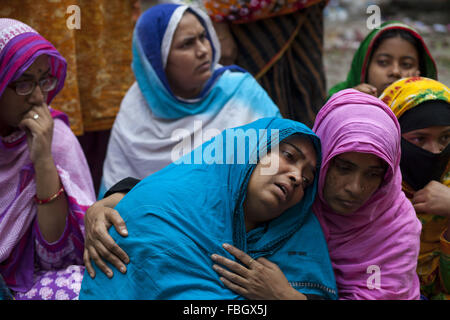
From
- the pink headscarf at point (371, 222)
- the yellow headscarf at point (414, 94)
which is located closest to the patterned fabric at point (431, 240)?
the yellow headscarf at point (414, 94)

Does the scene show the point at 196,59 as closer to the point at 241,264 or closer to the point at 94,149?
the point at 94,149

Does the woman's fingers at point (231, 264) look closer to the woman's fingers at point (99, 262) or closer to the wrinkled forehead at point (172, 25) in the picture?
the woman's fingers at point (99, 262)

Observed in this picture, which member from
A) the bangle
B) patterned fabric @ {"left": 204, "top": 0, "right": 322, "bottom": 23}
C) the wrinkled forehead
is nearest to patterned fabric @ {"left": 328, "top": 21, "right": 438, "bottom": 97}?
patterned fabric @ {"left": 204, "top": 0, "right": 322, "bottom": 23}

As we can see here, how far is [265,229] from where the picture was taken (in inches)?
73.5

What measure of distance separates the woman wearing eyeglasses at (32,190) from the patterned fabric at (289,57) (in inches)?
62.0

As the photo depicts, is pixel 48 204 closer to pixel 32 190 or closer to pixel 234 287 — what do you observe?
pixel 32 190

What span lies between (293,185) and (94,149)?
227cm

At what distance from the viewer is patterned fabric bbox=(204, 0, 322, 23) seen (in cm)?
334

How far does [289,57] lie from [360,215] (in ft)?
6.43

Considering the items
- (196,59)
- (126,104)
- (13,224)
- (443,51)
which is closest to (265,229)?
(13,224)

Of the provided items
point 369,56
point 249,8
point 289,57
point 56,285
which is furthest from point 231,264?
point 289,57

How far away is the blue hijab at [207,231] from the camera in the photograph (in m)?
1.70

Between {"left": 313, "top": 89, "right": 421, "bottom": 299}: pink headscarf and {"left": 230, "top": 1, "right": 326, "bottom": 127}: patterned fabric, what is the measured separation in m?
1.55

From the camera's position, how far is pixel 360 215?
1961mm
